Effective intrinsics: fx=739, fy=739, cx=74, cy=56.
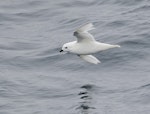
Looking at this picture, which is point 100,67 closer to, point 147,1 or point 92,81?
point 92,81

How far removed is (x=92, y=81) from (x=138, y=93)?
2.15 metres

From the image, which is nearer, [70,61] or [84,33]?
[84,33]

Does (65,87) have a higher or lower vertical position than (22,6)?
lower

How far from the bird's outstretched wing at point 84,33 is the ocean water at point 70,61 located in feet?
6.12

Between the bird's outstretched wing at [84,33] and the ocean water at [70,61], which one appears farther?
the ocean water at [70,61]

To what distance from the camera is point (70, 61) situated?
26.2m

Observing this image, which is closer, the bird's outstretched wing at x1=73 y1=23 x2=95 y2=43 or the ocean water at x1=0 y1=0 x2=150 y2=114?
the bird's outstretched wing at x1=73 y1=23 x2=95 y2=43

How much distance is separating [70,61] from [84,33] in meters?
4.68

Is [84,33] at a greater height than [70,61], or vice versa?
[70,61]

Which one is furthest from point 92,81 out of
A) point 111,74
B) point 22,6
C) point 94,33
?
point 22,6

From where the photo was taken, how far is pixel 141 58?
25.4m

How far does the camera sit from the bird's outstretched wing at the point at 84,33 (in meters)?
21.3

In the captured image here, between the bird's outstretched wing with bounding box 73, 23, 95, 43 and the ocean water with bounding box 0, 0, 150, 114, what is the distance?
187 cm

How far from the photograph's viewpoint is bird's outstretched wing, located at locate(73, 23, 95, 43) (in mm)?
21297
